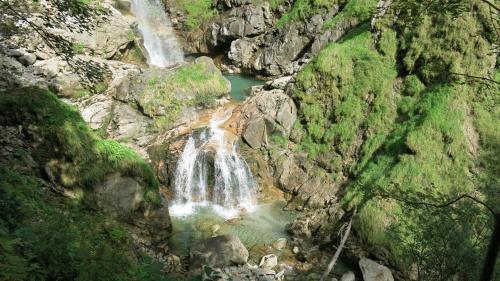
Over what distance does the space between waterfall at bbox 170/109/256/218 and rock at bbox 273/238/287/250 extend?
2.35 metres

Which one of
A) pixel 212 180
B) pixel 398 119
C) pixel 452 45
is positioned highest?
pixel 452 45

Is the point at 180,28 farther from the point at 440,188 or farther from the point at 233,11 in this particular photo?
the point at 440,188

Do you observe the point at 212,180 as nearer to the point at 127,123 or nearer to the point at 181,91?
the point at 127,123

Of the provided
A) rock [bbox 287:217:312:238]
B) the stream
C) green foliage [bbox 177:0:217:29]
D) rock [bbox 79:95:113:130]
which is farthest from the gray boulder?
green foliage [bbox 177:0:217:29]

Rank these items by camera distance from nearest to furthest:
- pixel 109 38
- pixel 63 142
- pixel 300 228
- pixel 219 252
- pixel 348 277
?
1. pixel 63 142
2. pixel 348 277
3. pixel 219 252
4. pixel 300 228
5. pixel 109 38

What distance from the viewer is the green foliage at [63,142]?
386 inches

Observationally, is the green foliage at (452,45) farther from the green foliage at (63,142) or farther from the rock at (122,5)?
the rock at (122,5)

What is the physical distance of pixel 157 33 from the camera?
2734cm

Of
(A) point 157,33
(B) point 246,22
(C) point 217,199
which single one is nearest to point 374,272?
(C) point 217,199

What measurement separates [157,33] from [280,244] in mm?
20487

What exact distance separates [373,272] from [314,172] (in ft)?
17.1

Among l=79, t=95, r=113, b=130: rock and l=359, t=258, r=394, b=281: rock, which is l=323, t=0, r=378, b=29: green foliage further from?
l=79, t=95, r=113, b=130: rock

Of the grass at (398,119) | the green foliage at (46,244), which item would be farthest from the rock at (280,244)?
the green foliage at (46,244)

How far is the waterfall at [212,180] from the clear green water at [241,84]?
594 centimetres
